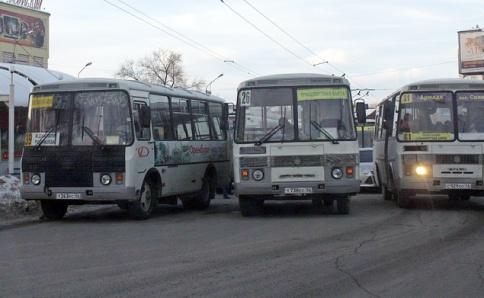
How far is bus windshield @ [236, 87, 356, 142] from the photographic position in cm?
1379

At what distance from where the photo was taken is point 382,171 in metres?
18.6

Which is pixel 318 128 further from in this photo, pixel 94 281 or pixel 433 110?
pixel 94 281

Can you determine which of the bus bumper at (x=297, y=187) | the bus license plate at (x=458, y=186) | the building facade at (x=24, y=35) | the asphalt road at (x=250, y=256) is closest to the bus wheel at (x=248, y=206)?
the asphalt road at (x=250, y=256)

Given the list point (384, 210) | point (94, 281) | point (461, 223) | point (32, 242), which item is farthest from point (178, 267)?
point (384, 210)

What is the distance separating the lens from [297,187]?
538 inches

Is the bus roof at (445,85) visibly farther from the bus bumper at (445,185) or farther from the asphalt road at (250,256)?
the asphalt road at (250,256)

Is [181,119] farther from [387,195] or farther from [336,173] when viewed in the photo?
[387,195]

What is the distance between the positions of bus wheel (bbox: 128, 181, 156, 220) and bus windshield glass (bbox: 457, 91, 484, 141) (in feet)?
23.4

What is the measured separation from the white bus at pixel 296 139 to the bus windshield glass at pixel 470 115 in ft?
9.77

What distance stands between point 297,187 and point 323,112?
169 centimetres

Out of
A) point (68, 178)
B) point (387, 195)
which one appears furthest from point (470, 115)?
point (68, 178)

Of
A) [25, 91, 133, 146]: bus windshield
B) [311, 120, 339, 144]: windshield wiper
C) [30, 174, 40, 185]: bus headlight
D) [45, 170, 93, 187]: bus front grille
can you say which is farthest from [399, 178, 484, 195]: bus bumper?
[30, 174, 40, 185]: bus headlight

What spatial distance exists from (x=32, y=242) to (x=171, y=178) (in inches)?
197

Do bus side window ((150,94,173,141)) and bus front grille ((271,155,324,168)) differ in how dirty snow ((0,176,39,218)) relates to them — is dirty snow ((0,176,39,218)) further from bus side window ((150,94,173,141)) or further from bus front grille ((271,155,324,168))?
bus front grille ((271,155,324,168))
